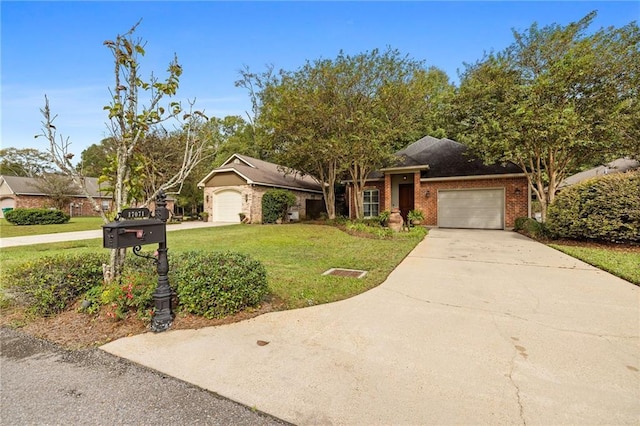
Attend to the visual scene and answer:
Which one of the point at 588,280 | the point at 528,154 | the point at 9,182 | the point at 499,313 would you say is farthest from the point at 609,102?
the point at 9,182

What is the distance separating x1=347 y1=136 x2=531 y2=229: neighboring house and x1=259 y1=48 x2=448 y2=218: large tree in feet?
7.29

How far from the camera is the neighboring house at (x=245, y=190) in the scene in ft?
57.9

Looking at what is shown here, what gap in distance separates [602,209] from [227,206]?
17.5 m

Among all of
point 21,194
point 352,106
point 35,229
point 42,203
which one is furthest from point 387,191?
point 21,194

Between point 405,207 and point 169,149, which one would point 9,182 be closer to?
point 169,149

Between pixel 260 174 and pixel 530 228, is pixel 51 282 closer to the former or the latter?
pixel 530 228

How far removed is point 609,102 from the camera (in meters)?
9.41

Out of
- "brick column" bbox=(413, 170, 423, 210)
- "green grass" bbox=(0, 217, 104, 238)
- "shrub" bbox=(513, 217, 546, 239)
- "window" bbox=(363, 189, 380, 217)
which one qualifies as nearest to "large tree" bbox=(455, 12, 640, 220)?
"shrub" bbox=(513, 217, 546, 239)

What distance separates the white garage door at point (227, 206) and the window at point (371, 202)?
781 centimetres

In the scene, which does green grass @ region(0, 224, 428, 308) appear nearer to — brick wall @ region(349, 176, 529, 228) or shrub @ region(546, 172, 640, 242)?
shrub @ region(546, 172, 640, 242)

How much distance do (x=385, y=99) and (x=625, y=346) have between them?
11.5m

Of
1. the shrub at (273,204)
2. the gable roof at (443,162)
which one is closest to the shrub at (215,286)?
the gable roof at (443,162)

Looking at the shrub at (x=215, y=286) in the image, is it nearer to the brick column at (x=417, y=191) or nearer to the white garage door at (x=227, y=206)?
→ the brick column at (x=417, y=191)

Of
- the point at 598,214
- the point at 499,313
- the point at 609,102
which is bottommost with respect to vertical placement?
the point at 499,313
